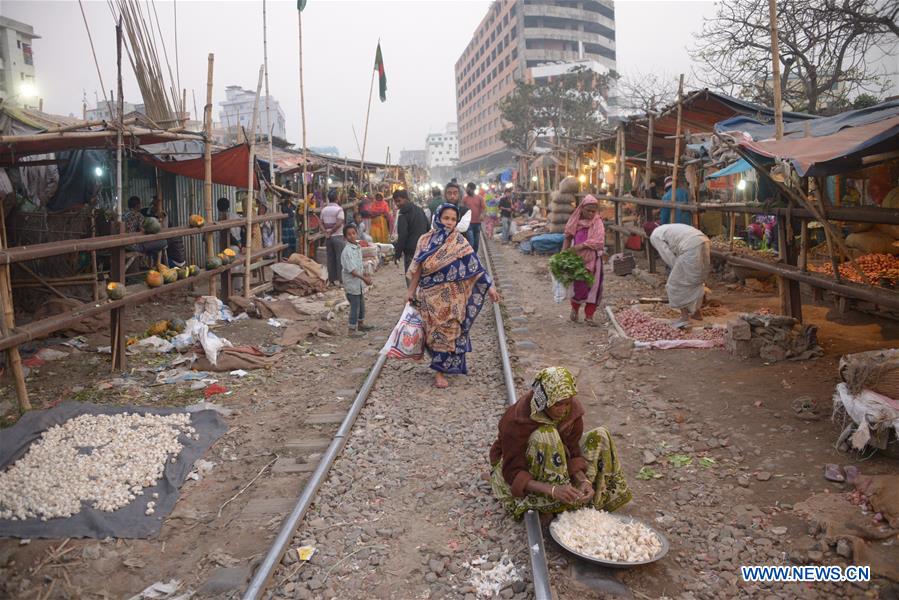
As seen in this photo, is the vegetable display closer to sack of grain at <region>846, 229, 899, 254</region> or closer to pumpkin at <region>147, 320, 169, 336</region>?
sack of grain at <region>846, 229, 899, 254</region>

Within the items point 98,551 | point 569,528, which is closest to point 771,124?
point 569,528

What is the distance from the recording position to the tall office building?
248ft

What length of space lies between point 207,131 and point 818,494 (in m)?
8.56

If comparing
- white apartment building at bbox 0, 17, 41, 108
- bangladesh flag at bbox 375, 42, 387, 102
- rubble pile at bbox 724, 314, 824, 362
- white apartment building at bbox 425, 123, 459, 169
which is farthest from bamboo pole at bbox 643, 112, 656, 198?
white apartment building at bbox 425, 123, 459, 169

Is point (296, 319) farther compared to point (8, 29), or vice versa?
point (8, 29)

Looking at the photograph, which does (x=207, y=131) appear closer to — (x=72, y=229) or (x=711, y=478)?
(x=72, y=229)

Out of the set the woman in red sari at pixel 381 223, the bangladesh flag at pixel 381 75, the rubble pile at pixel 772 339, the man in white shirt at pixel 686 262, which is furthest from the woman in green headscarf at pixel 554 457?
the bangladesh flag at pixel 381 75

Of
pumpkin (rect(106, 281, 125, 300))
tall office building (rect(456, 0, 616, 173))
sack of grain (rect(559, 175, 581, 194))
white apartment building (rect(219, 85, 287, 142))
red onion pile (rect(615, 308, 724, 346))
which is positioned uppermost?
tall office building (rect(456, 0, 616, 173))

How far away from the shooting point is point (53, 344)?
26.9 ft

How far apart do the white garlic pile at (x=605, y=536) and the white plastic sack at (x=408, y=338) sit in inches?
126

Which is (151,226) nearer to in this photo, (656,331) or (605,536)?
(656,331)

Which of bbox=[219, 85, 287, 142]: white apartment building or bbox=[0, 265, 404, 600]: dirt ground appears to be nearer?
bbox=[0, 265, 404, 600]: dirt ground

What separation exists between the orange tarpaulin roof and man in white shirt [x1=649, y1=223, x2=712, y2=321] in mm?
7234

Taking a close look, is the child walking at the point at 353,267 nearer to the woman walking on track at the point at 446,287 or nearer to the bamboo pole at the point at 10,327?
the woman walking on track at the point at 446,287
